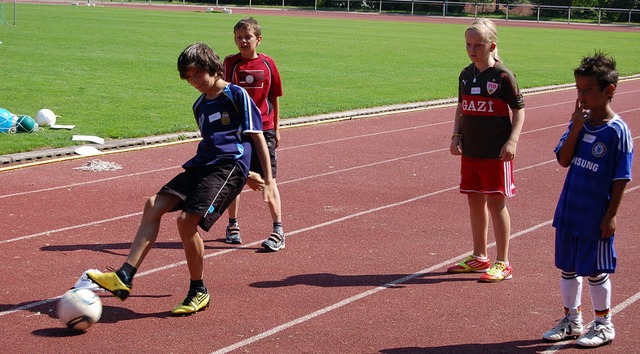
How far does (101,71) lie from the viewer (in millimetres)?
21984

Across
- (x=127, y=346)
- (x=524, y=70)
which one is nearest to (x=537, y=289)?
(x=127, y=346)

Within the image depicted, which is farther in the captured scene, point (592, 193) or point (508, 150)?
point (508, 150)

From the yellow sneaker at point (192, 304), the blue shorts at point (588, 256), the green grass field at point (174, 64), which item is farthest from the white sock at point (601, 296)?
the green grass field at point (174, 64)

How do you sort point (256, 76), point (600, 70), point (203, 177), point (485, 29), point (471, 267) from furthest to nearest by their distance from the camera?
point (256, 76) < point (471, 267) < point (485, 29) < point (203, 177) < point (600, 70)

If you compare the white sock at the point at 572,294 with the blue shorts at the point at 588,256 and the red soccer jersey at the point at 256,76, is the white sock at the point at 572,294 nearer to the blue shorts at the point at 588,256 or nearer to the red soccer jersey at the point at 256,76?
the blue shorts at the point at 588,256

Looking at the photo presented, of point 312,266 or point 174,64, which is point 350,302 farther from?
point 174,64

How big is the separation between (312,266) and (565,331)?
2.27 m

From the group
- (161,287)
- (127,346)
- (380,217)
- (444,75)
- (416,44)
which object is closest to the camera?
(127,346)

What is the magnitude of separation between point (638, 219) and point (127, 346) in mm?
5752

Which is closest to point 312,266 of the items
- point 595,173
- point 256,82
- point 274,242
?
point 274,242

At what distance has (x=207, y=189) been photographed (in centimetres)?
592

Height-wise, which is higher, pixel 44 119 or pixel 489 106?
pixel 489 106

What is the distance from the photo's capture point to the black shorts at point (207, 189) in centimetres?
589

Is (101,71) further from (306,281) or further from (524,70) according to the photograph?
(306,281)
